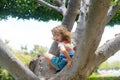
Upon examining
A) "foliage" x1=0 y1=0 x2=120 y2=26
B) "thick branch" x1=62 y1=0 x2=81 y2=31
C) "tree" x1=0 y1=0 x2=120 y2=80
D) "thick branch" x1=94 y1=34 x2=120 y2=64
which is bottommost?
"tree" x1=0 y1=0 x2=120 y2=80

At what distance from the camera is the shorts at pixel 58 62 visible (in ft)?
11.9

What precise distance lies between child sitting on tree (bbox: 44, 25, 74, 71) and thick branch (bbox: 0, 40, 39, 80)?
37cm

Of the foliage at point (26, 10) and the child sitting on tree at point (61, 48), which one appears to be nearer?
the child sitting on tree at point (61, 48)

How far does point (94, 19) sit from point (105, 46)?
0.89 m

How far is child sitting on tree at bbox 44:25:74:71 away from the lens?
3606 millimetres

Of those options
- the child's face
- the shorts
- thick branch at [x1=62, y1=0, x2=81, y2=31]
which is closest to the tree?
the shorts

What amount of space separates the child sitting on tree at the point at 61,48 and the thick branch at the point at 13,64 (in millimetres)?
366

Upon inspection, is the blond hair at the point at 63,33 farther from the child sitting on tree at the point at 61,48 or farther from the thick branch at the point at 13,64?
the thick branch at the point at 13,64

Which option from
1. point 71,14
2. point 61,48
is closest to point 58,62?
point 61,48

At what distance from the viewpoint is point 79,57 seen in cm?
304

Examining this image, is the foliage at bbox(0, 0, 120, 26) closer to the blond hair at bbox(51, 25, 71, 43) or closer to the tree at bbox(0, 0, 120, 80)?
the blond hair at bbox(51, 25, 71, 43)

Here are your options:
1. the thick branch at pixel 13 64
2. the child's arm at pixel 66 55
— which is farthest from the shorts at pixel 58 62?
the thick branch at pixel 13 64

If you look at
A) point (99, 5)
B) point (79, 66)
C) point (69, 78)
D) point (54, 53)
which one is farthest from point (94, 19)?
point (54, 53)

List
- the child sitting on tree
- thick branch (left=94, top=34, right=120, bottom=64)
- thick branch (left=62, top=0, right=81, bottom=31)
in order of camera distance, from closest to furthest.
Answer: thick branch (left=94, top=34, right=120, bottom=64) → the child sitting on tree → thick branch (left=62, top=0, right=81, bottom=31)
